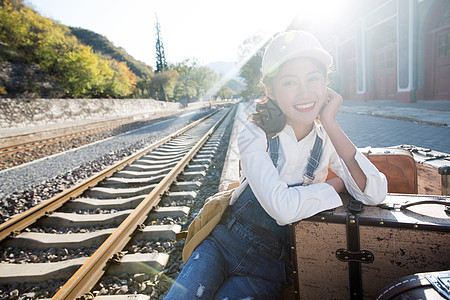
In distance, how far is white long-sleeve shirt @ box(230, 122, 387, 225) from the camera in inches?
53.1

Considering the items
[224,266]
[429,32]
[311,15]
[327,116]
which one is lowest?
[224,266]

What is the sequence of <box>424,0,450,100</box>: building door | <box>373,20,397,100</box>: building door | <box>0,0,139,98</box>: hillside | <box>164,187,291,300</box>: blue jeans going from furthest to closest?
<box>0,0,139,98</box>: hillside, <box>373,20,397,100</box>: building door, <box>424,0,450,100</box>: building door, <box>164,187,291,300</box>: blue jeans

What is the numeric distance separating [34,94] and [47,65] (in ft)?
16.5

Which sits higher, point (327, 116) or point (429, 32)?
point (429, 32)

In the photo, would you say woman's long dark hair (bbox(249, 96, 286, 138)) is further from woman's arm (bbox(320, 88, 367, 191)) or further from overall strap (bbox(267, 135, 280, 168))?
woman's arm (bbox(320, 88, 367, 191))

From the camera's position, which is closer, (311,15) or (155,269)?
(155,269)

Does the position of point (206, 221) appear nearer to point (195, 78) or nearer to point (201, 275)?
point (201, 275)

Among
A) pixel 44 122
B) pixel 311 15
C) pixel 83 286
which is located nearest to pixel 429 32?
pixel 311 15

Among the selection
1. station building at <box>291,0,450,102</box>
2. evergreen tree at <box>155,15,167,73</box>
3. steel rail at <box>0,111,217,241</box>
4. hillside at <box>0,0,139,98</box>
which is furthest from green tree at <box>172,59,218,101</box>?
steel rail at <box>0,111,217,241</box>

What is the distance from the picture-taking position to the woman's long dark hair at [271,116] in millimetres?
1573

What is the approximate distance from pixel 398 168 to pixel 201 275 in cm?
199

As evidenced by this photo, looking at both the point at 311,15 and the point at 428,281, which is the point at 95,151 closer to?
the point at 428,281

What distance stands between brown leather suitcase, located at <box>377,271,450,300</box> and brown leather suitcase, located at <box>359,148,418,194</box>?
1601 millimetres

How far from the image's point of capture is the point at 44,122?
1659 cm
